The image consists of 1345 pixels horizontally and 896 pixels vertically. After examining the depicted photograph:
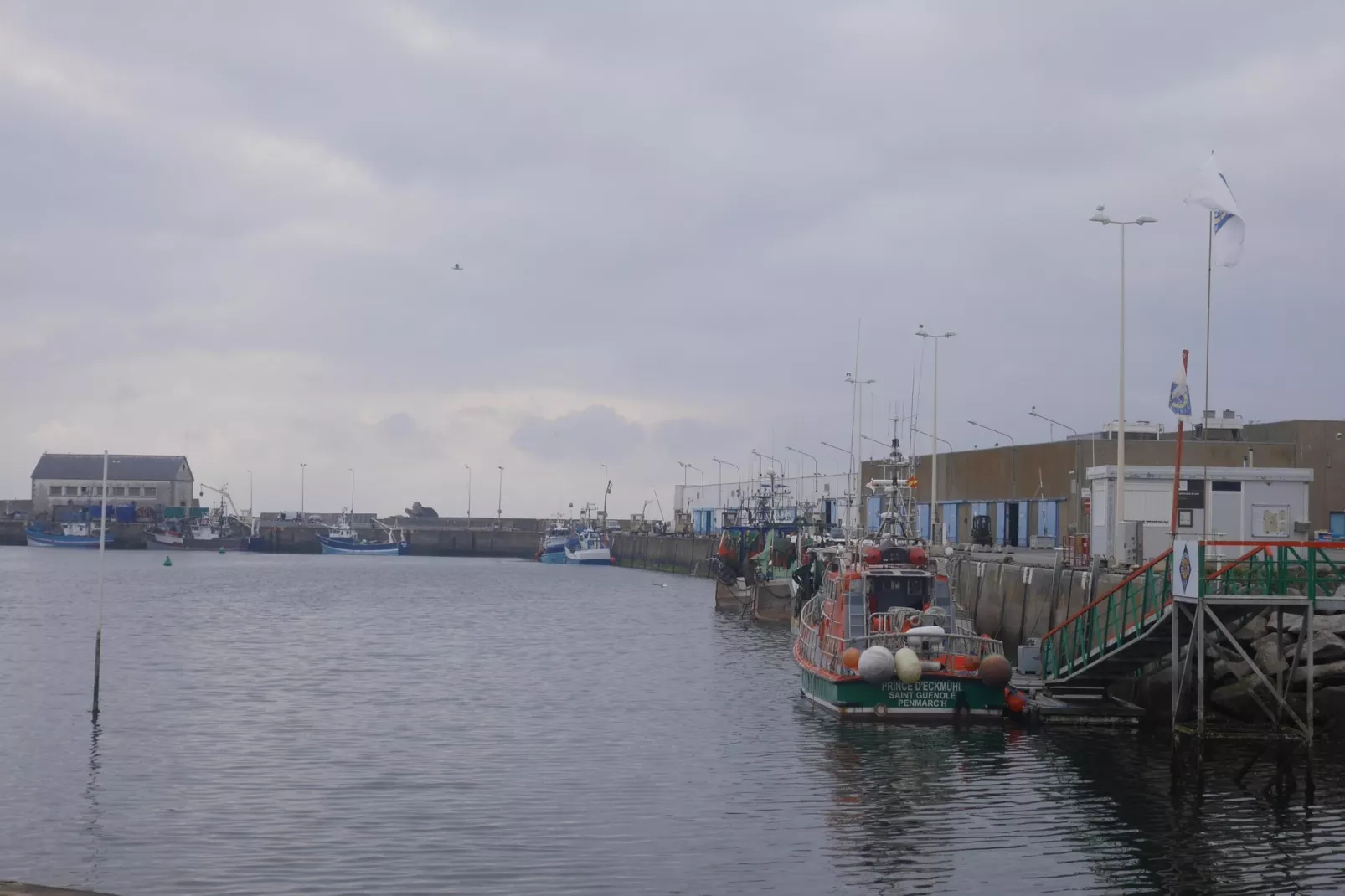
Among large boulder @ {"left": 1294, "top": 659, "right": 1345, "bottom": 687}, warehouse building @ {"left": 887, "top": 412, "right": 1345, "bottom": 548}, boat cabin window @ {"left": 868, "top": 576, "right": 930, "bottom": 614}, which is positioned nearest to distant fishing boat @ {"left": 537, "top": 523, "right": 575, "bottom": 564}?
warehouse building @ {"left": 887, "top": 412, "right": 1345, "bottom": 548}

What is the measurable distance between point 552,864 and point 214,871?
4.96m

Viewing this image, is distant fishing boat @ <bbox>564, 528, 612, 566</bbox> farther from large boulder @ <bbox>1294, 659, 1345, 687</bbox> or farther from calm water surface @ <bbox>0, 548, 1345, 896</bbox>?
large boulder @ <bbox>1294, 659, 1345, 687</bbox>

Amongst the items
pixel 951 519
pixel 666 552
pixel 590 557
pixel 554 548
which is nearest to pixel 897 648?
pixel 951 519

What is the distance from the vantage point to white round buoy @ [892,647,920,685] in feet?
110

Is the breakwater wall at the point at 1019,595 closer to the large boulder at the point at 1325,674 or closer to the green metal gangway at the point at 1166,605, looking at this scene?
the green metal gangway at the point at 1166,605

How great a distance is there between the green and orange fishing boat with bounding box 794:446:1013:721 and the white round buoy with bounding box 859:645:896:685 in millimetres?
20

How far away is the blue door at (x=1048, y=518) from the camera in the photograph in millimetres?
65875

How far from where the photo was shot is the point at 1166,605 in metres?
31.2

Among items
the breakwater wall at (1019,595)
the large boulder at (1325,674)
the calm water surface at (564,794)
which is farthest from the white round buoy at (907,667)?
the large boulder at (1325,674)

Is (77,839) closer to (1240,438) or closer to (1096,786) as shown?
(1096,786)

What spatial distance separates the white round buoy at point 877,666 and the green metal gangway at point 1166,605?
4892mm

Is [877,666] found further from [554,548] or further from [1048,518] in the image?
[554,548]

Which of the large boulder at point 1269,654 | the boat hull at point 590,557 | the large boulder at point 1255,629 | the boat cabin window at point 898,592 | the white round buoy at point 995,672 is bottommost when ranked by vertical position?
the boat hull at point 590,557

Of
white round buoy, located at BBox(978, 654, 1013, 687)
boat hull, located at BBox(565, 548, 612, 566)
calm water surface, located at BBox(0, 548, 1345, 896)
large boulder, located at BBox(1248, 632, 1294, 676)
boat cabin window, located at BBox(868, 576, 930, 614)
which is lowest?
calm water surface, located at BBox(0, 548, 1345, 896)
